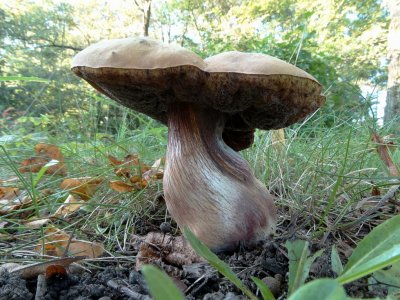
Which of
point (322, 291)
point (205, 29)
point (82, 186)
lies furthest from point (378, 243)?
point (205, 29)

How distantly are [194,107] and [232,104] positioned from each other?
17 centimetres

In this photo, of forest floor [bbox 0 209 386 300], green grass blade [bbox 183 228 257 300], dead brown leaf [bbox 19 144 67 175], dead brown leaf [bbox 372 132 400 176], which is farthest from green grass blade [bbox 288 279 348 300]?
dead brown leaf [bbox 19 144 67 175]

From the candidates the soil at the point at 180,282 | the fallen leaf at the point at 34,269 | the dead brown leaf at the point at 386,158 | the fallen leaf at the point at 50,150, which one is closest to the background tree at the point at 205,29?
the fallen leaf at the point at 50,150

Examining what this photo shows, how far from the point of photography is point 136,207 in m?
1.59

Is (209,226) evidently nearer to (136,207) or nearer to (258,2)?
(136,207)

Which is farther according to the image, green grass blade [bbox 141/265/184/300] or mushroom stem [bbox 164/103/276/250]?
mushroom stem [bbox 164/103/276/250]

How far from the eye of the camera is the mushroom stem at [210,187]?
1216 millimetres

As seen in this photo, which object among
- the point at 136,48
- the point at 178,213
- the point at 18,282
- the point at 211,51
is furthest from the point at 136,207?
the point at 211,51

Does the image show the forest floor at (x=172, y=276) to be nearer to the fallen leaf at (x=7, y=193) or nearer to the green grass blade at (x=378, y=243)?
the green grass blade at (x=378, y=243)

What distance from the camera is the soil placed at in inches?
34.4

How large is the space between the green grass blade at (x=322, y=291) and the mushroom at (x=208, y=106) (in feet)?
2.13

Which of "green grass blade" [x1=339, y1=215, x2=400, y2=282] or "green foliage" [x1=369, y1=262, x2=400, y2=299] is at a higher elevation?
"green grass blade" [x1=339, y1=215, x2=400, y2=282]

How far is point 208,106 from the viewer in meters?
1.30

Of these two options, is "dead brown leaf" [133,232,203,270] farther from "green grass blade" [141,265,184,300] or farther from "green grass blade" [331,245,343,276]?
"green grass blade" [141,265,184,300]
